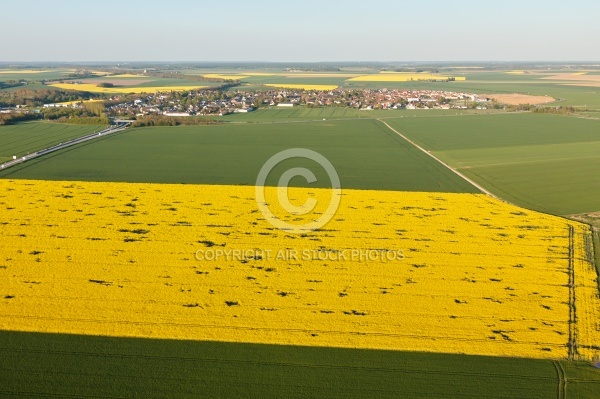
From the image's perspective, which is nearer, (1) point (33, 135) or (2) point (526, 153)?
(2) point (526, 153)

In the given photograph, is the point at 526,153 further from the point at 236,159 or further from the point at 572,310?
the point at 572,310

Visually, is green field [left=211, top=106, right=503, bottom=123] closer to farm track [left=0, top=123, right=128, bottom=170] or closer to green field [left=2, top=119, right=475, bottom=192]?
green field [left=2, top=119, right=475, bottom=192]

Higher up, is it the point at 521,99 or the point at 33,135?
the point at 521,99

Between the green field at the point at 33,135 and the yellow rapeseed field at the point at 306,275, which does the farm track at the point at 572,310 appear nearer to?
the yellow rapeseed field at the point at 306,275

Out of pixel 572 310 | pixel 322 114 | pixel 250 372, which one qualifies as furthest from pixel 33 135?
pixel 572 310

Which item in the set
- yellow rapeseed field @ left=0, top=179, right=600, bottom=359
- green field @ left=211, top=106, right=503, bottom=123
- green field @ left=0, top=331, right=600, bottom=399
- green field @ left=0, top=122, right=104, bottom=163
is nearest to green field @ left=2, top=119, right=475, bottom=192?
green field @ left=0, top=122, right=104, bottom=163

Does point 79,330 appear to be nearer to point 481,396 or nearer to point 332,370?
point 332,370

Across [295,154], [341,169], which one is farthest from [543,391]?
[295,154]

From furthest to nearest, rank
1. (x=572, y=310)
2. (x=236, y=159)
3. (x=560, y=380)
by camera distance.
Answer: (x=236, y=159)
(x=572, y=310)
(x=560, y=380)
